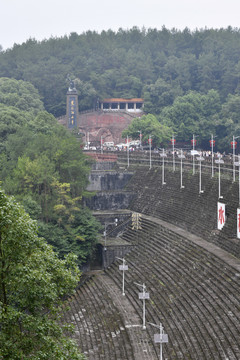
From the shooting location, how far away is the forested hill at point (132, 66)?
343ft

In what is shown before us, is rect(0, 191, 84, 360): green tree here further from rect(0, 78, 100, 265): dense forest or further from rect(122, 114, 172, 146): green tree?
rect(122, 114, 172, 146): green tree

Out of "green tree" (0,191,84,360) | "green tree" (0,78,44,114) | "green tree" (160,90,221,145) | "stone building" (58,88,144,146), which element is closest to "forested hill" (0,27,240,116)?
"stone building" (58,88,144,146)

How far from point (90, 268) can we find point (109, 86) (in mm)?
67517

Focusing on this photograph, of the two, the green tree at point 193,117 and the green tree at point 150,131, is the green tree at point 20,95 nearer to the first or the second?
the green tree at point 150,131

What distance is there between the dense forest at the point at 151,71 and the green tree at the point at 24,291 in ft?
224

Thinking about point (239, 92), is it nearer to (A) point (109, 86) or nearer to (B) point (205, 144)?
(B) point (205, 144)

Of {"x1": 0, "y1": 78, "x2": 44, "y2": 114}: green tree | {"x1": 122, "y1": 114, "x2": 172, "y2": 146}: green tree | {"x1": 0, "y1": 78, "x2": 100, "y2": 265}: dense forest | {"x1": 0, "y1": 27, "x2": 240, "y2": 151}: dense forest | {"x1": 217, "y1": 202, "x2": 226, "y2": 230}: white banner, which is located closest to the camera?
{"x1": 217, "y1": 202, "x2": 226, "y2": 230}: white banner

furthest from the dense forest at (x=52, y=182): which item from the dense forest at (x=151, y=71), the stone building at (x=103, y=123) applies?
the dense forest at (x=151, y=71)

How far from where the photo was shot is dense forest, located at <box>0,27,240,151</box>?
91938 millimetres

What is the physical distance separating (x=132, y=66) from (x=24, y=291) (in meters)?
96.7

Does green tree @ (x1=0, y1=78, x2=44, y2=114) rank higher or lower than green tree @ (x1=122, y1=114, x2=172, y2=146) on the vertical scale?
higher

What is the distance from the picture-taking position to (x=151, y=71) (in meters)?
113

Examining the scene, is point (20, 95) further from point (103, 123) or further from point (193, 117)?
point (193, 117)

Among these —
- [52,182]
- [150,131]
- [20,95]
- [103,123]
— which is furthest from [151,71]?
[52,182]
